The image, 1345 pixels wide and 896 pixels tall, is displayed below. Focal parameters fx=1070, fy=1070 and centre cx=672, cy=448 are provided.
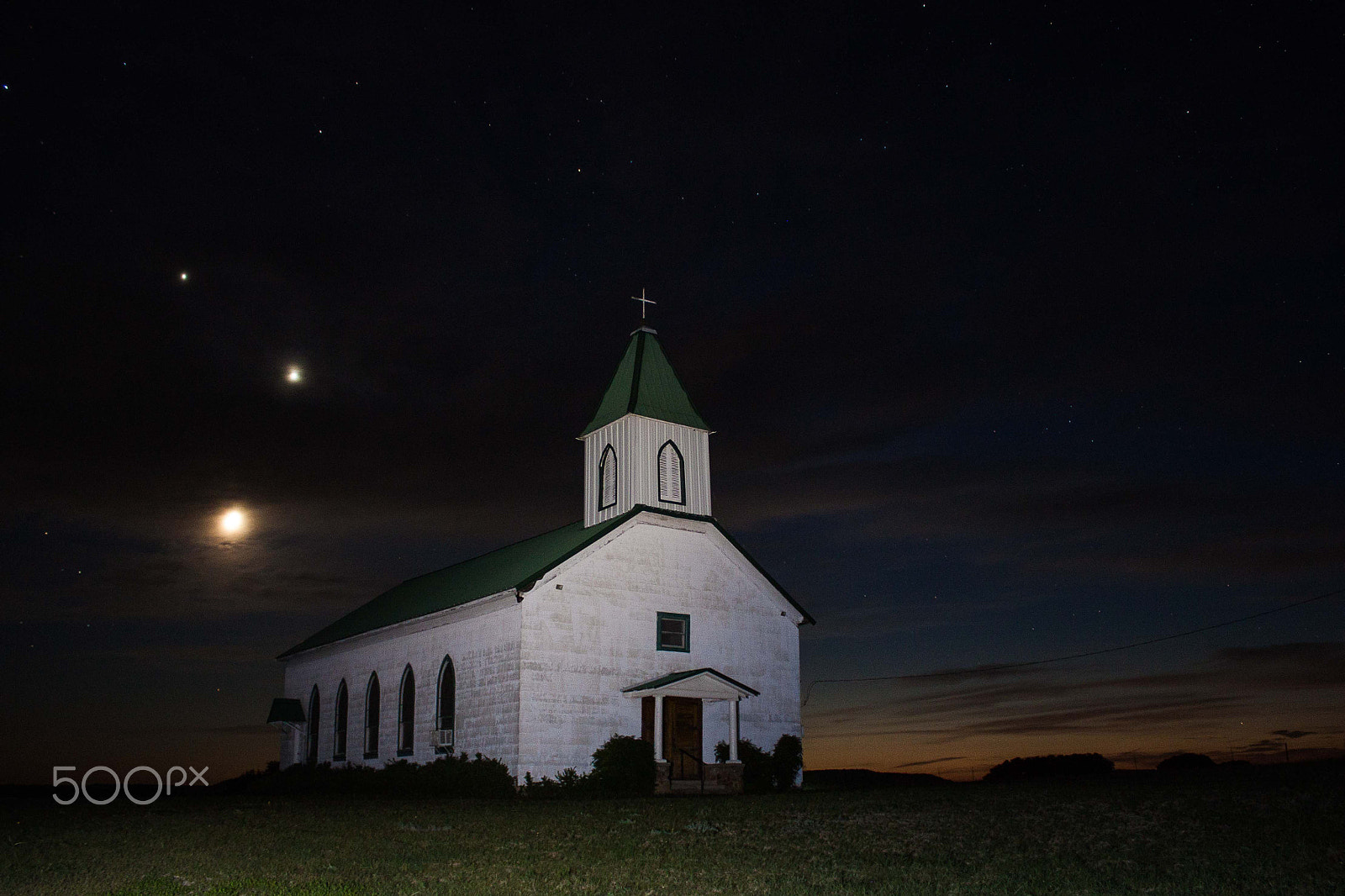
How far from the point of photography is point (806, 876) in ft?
41.5

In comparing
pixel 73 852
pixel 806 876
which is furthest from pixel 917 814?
pixel 73 852

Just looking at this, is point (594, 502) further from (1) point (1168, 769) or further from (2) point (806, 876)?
(2) point (806, 876)

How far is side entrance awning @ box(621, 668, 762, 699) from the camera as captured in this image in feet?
99.5

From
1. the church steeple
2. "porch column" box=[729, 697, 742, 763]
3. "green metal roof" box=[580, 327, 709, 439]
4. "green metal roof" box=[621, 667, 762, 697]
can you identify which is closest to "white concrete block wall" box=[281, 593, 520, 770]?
"green metal roof" box=[621, 667, 762, 697]

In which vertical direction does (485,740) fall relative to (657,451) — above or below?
below

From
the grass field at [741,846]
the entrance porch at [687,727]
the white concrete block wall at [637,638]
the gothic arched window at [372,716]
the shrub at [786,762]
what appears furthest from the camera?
the gothic arched window at [372,716]

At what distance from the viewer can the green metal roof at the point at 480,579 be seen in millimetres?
31953

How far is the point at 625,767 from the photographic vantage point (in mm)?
29453

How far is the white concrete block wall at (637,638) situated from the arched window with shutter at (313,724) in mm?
17599

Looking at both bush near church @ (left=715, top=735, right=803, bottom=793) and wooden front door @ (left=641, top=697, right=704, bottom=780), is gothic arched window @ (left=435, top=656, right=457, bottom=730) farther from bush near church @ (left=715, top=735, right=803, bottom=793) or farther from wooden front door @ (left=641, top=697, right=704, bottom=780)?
bush near church @ (left=715, top=735, right=803, bottom=793)

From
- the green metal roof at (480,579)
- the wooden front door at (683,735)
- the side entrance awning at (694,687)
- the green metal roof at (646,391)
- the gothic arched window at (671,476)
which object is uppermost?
the green metal roof at (646,391)

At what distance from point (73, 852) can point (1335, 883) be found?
16.2 meters

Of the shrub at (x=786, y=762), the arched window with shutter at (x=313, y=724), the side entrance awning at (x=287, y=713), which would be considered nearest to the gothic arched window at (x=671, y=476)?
the shrub at (x=786, y=762)

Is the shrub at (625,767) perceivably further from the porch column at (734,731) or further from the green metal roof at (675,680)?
A: the porch column at (734,731)
